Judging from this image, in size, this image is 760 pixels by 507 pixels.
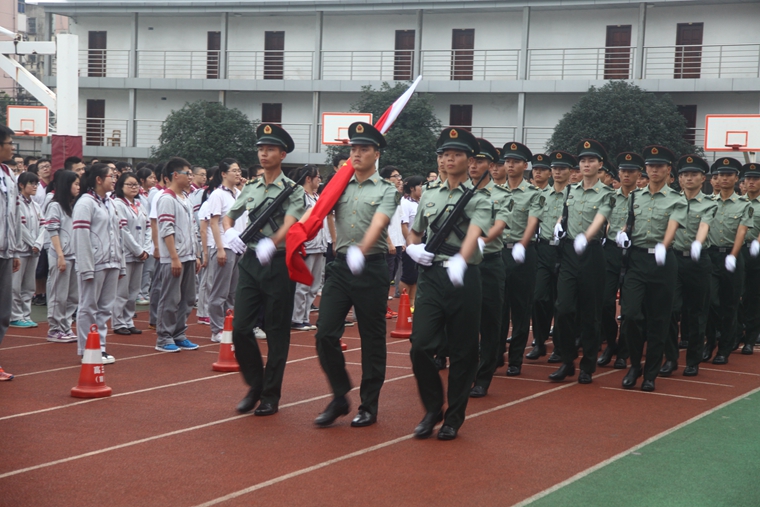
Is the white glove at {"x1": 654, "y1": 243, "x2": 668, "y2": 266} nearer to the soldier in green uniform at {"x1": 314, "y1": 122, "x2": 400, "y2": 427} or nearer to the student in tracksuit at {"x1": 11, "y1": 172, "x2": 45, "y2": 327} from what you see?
the soldier in green uniform at {"x1": 314, "y1": 122, "x2": 400, "y2": 427}

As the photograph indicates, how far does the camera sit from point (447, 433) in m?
6.35

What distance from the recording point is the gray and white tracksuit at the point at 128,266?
11.3 meters

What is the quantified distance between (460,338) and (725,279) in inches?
227

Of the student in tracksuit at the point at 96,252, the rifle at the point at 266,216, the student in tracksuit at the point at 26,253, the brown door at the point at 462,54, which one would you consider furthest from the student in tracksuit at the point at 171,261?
the brown door at the point at 462,54

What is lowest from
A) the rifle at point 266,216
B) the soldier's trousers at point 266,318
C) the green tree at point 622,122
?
the soldier's trousers at point 266,318

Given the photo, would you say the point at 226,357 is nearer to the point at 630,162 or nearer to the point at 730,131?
the point at 630,162

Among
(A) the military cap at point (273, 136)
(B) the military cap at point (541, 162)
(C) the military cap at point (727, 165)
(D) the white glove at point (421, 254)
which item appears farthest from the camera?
(C) the military cap at point (727, 165)

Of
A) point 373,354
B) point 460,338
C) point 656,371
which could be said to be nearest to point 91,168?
point 373,354

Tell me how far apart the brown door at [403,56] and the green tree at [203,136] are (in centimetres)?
663

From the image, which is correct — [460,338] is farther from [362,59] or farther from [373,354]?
[362,59]

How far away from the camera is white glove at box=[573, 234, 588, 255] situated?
28.6 feet

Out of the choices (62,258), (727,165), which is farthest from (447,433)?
(727,165)

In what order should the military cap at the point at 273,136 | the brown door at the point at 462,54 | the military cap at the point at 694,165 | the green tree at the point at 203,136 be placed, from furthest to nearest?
the brown door at the point at 462,54 → the green tree at the point at 203,136 → the military cap at the point at 694,165 → the military cap at the point at 273,136

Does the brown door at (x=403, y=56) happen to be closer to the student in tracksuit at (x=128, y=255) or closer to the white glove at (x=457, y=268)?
the student in tracksuit at (x=128, y=255)
